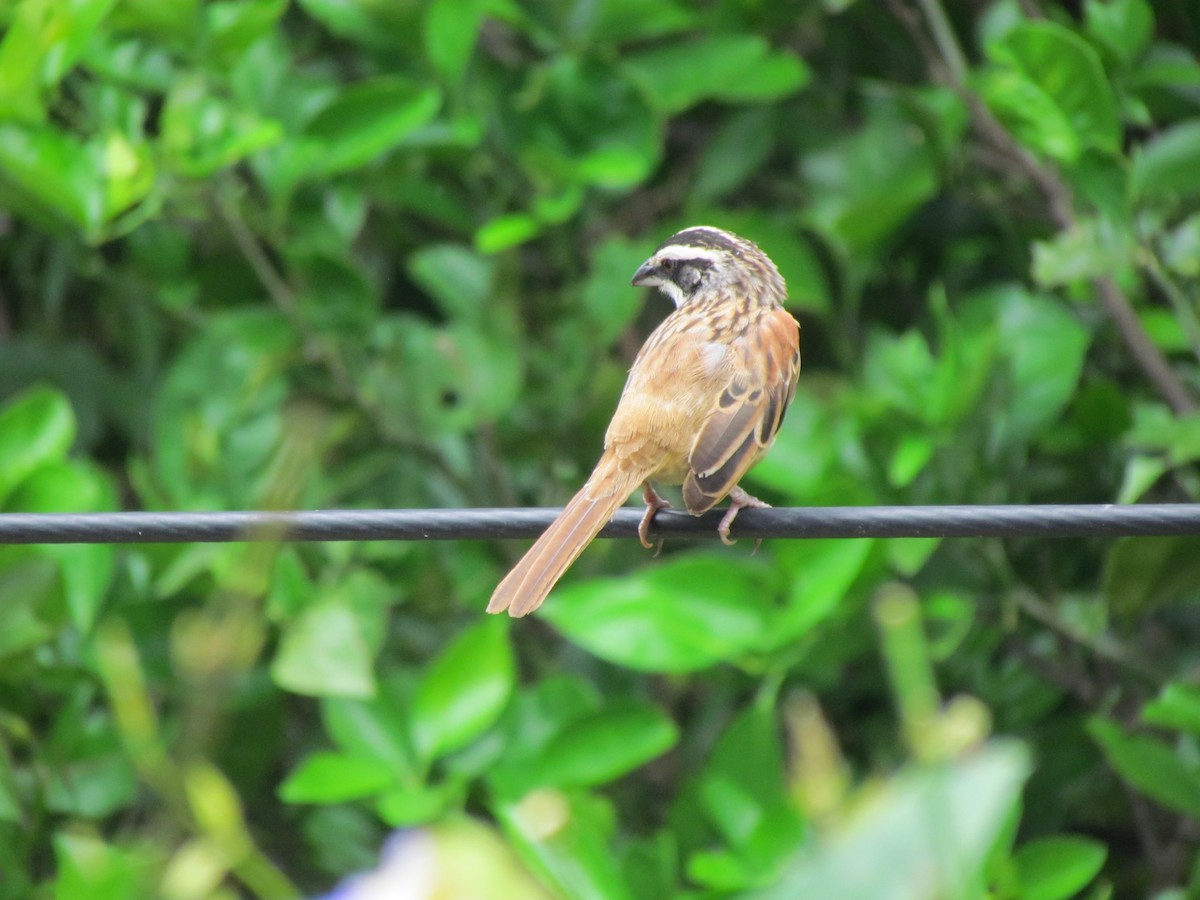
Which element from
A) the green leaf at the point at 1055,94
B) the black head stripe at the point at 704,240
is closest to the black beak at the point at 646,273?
the black head stripe at the point at 704,240

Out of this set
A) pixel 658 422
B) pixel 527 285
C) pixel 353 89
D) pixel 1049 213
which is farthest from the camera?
pixel 527 285

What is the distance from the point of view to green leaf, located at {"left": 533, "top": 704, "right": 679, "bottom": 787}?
14.5 ft

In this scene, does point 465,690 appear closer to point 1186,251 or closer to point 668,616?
point 668,616

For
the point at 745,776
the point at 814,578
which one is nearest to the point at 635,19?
the point at 814,578

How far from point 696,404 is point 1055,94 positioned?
1426 millimetres

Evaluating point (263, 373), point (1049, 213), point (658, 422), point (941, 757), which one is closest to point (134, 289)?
point (263, 373)

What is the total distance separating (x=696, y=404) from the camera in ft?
14.3

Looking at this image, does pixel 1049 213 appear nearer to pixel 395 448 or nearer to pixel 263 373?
pixel 395 448

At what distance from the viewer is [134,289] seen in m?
5.75

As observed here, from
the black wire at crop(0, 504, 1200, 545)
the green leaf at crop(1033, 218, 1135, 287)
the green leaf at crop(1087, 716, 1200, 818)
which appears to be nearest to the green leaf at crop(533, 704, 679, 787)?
the green leaf at crop(1087, 716, 1200, 818)

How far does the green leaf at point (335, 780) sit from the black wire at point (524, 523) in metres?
1.45

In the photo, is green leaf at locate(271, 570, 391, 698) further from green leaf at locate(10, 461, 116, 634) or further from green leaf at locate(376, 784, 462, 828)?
green leaf at locate(10, 461, 116, 634)

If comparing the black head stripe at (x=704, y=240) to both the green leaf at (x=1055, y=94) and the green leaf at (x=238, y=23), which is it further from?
the green leaf at (x=238, y=23)

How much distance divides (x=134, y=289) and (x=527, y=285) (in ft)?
5.17
